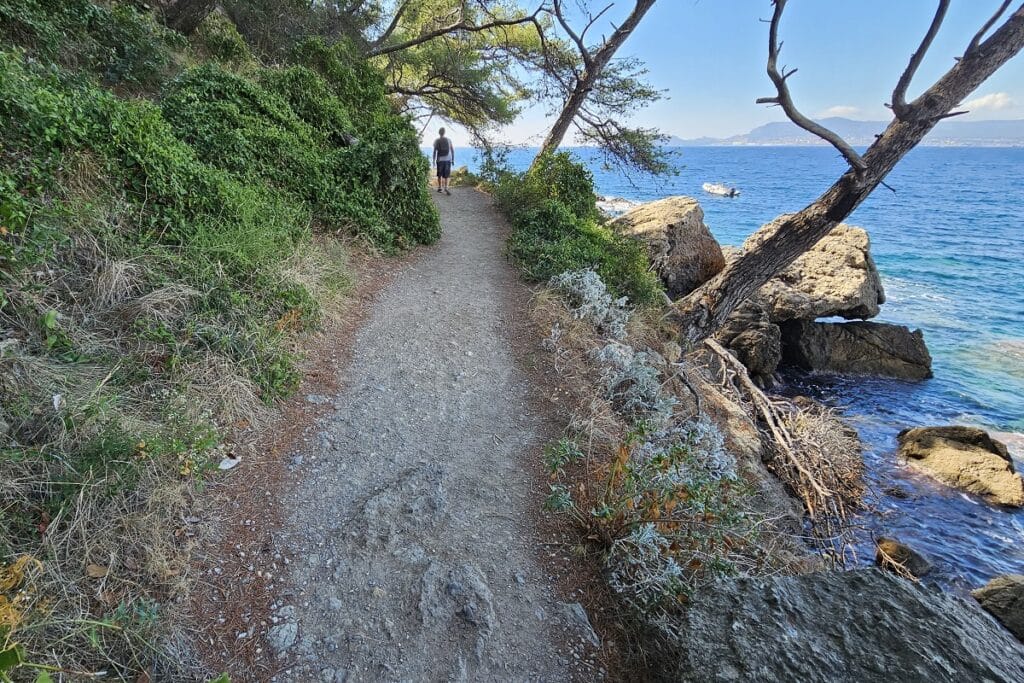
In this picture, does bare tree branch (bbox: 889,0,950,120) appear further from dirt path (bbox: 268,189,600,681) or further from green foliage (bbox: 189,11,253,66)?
green foliage (bbox: 189,11,253,66)

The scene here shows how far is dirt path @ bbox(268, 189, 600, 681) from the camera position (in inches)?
113

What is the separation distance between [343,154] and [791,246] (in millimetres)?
7156

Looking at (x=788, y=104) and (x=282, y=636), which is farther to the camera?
(x=788, y=104)

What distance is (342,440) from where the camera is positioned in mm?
4352

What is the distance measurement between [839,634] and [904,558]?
5233 mm

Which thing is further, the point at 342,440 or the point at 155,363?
the point at 342,440

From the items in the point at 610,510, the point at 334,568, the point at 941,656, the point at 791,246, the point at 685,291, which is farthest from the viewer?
the point at 685,291

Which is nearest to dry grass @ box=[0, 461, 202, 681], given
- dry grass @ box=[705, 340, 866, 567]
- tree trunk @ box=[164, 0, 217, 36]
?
dry grass @ box=[705, 340, 866, 567]

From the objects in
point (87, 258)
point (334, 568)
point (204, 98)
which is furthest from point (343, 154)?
point (334, 568)

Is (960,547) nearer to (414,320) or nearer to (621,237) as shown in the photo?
(621,237)

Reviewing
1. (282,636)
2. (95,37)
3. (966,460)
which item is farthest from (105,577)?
(966,460)

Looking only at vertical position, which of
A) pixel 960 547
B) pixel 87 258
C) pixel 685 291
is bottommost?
pixel 960 547

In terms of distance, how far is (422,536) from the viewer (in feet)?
11.5

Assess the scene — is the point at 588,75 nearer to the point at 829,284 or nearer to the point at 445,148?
the point at 445,148
